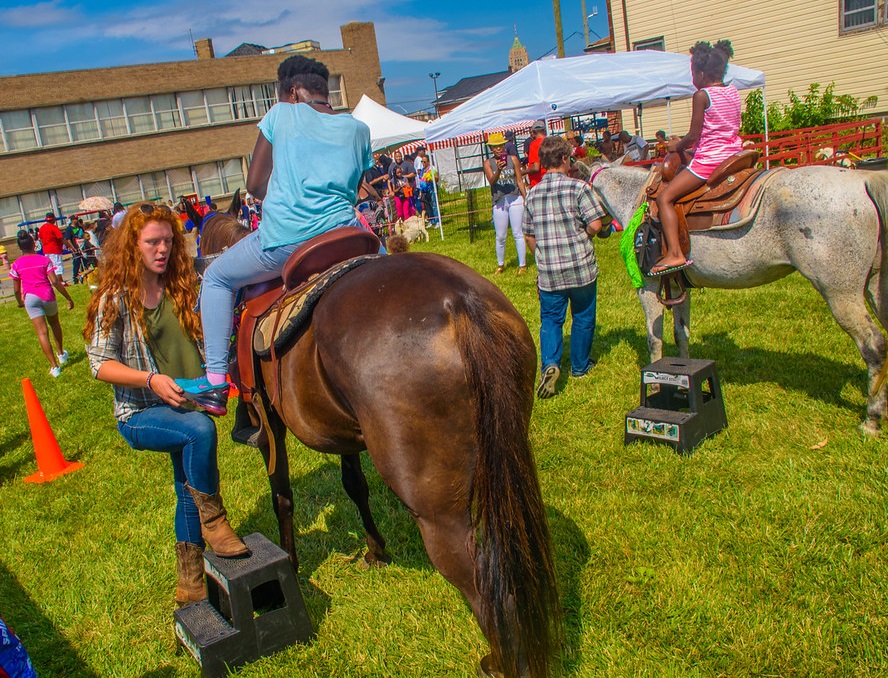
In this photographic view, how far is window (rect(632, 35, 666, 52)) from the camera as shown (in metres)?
22.7

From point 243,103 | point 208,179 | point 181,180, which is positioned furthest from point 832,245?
point 243,103

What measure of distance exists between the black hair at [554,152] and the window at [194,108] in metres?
40.5

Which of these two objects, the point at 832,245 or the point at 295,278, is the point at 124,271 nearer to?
the point at 295,278

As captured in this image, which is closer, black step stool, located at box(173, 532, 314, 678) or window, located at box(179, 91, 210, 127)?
black step stool, located at box(173, 532, 314, 678)

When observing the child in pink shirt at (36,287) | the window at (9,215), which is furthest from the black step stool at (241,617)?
the window at (9,215)

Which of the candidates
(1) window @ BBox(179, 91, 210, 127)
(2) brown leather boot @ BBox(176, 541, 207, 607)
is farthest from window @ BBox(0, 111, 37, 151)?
(2) brown leather boot @ BBox(176, 541, 207, 607)

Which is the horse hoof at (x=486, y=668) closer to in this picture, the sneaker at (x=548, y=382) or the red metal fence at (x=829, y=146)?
the sneaker at (x=548, y=382)

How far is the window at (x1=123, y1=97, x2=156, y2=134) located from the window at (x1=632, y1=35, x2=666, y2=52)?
3016 cm

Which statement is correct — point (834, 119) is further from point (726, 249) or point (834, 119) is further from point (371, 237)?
point (371, 237)

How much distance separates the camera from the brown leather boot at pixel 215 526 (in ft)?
11.7

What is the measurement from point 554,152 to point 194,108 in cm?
4125

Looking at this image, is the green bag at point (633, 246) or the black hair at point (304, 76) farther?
the green bag at point (633, 246)

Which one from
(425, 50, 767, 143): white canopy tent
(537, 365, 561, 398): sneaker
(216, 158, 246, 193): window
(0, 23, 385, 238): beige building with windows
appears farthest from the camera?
(216, 158, 246, 193): window

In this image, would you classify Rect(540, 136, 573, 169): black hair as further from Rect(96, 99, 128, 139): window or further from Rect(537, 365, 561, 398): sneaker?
Rect(96, 99, 128, 139): window
